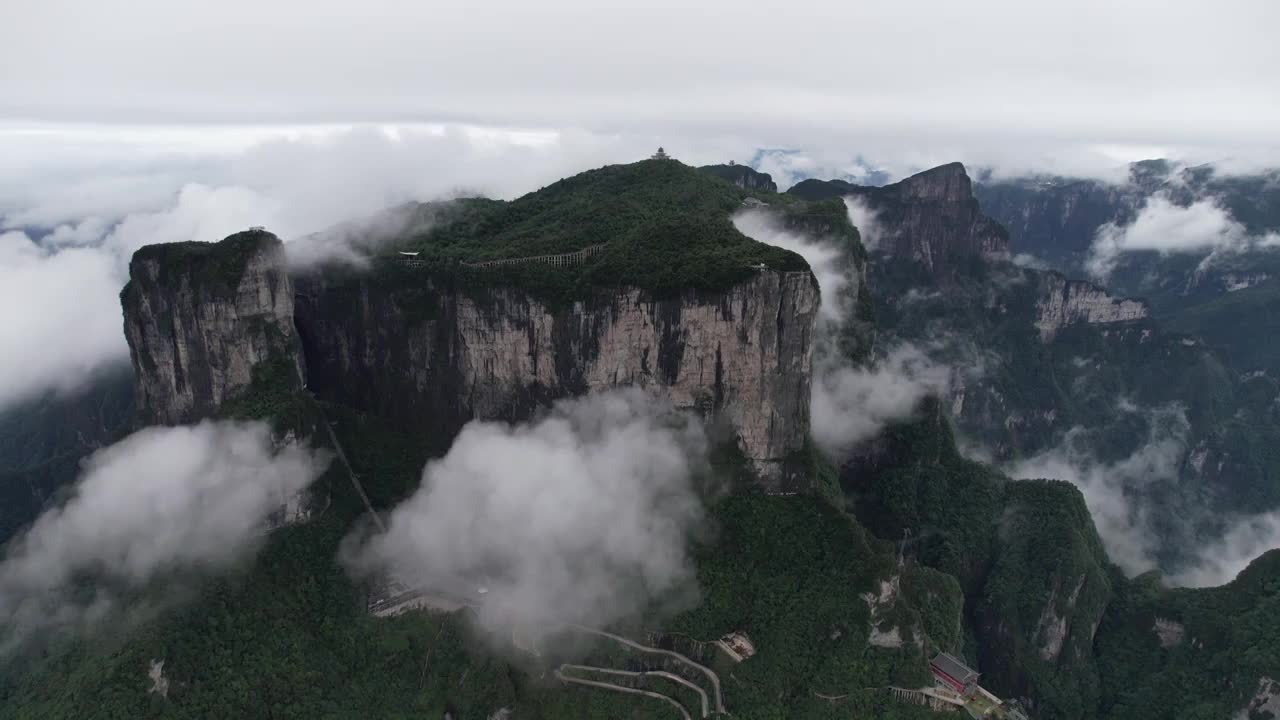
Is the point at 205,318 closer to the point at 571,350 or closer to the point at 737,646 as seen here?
the point at 571,350

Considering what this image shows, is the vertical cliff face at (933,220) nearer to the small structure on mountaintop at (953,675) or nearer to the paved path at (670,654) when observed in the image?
the small structure on mountaintop at (953,675)

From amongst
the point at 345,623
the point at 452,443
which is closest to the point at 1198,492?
the point at 452,443

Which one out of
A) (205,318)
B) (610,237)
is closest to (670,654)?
(610,237)

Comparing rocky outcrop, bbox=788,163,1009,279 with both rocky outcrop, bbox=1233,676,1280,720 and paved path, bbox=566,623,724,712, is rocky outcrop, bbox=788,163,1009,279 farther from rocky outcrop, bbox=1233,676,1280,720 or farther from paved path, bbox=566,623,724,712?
paved path, bbox=566,623,724,712

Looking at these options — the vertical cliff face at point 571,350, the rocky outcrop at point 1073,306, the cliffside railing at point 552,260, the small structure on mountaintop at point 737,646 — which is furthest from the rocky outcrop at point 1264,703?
the rocky outcrop at point 1073,306

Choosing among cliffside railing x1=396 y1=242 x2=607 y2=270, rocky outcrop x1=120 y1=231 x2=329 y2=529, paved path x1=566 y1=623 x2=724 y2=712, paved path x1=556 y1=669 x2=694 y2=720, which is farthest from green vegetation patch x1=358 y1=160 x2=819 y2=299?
paved path x1=556 y1=669 x2=694 y2=720

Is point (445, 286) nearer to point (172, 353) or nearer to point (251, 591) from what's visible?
point (172, 353)
